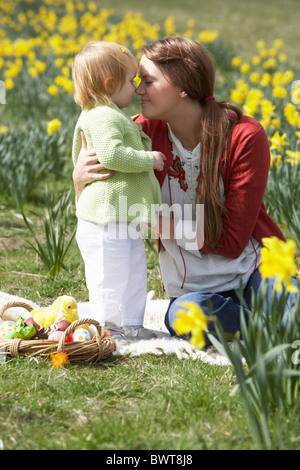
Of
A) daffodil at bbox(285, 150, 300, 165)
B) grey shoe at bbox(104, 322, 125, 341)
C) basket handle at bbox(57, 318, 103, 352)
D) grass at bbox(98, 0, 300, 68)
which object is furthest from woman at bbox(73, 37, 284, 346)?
grass at bbox(98, 0, 300, 68)

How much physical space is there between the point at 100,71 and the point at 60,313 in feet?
3.24

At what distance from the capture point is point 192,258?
8.10 ft

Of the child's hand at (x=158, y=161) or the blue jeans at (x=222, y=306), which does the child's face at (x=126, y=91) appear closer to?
the child's hand at (x=158, y=161)

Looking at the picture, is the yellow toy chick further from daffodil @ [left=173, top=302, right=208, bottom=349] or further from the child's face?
daffodil @ [left=173, top=302, right=208, bottom=349]

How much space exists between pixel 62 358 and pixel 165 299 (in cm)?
93

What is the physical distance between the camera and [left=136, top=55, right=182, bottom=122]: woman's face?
7.75ft

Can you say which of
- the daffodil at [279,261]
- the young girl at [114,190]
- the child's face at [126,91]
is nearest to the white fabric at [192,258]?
the young girl at [114,190]

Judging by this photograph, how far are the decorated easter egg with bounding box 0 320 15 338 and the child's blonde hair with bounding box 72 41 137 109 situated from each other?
0.95 meters

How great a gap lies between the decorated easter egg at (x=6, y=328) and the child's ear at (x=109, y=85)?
1.02 metres

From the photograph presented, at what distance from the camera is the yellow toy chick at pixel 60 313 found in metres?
2.42

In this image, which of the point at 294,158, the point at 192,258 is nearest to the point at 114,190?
the point at 192,258
